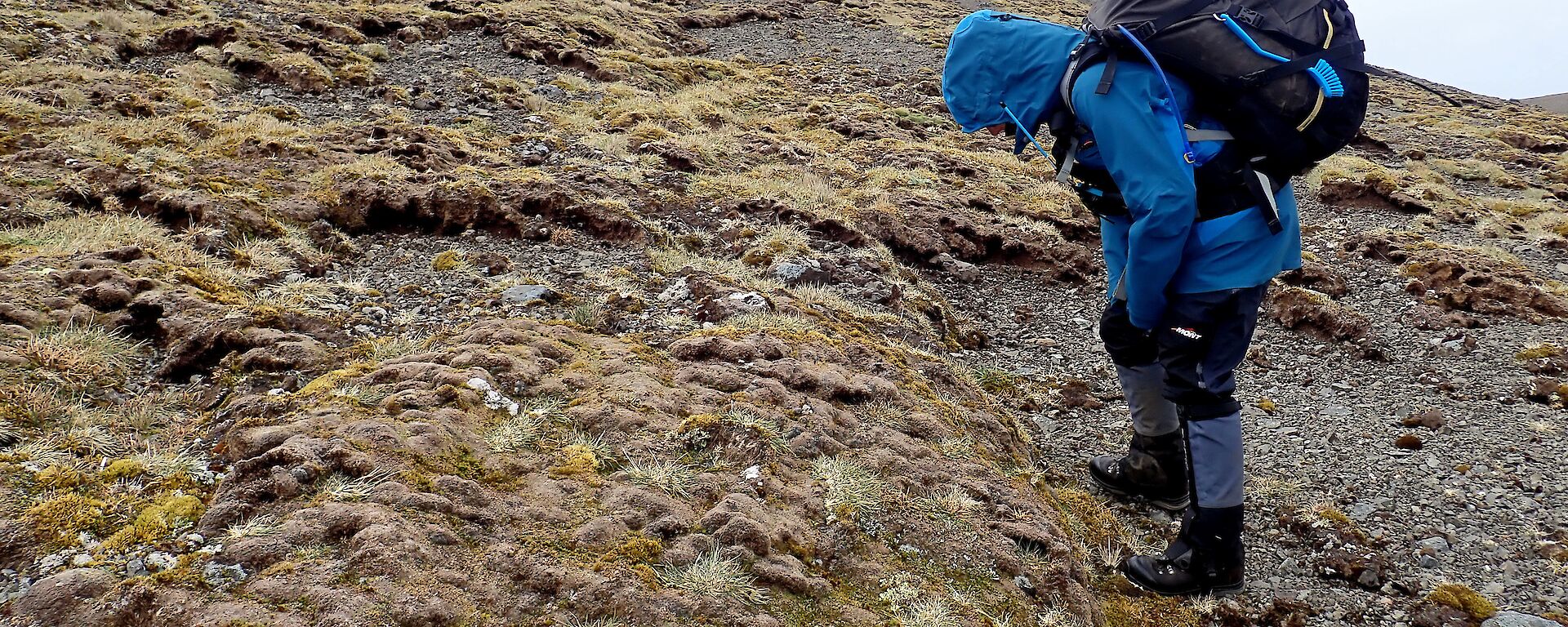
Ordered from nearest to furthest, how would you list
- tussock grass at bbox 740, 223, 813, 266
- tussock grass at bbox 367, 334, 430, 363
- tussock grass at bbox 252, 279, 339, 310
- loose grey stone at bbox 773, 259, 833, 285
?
1. tussock grass at bbox 367, 334, 430, 363
2. tussock grass at bbox 252, 279, 339, 310
3. loose grey stone at bbox 773, 259, 833, 285
4. tussock grass at bbox 740, 223, 813, 266

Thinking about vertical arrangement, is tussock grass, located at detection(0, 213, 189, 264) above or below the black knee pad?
below

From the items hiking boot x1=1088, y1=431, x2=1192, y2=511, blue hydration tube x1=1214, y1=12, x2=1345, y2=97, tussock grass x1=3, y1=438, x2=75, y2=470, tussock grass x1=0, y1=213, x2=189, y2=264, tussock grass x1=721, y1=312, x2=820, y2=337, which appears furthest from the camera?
tussock grass x1=721, y1=312, x2=820, y2=337

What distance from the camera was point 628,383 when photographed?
16.5 ft

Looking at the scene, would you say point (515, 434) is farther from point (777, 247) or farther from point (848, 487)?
point (777, 247)

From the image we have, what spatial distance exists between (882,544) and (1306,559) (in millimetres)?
3020

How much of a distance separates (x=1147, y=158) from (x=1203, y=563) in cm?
236

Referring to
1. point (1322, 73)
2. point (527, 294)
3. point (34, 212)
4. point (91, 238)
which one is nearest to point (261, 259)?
point (91, 238)

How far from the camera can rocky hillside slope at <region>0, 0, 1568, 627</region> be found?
3.27 metres

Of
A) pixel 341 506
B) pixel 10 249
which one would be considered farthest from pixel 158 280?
pixel 341 506

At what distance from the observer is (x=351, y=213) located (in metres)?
8.44

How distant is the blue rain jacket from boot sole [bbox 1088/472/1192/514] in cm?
168

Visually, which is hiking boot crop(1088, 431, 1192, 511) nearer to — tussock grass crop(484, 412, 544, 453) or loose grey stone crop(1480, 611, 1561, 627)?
loose grey stone crop(1480, 611, 1561, 627)

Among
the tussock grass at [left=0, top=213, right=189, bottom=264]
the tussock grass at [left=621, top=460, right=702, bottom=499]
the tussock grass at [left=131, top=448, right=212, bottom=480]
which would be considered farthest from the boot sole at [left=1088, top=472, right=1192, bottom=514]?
the tussock grass at [left=0, top=213, right=189, bottom=264]

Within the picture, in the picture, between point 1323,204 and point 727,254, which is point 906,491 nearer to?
point 727,254
